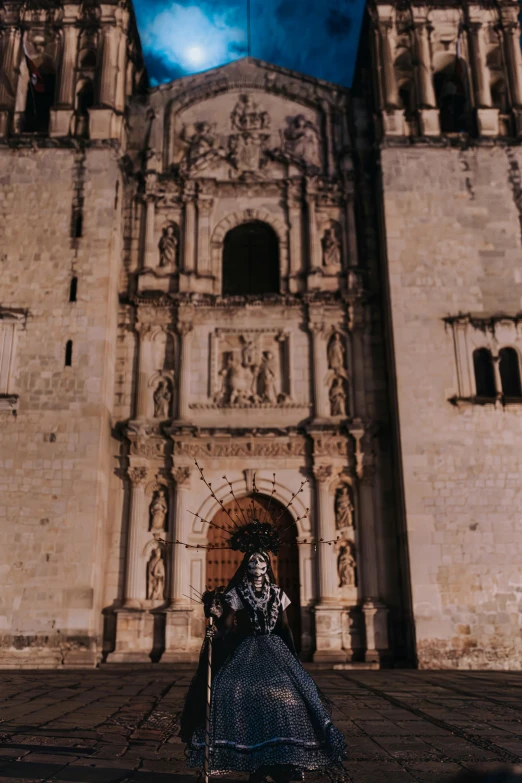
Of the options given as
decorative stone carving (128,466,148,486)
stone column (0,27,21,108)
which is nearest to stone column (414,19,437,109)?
stone column (0,27,21,108)

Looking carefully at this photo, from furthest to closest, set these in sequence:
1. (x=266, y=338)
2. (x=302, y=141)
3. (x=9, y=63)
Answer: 1. (x=302, y=141)
2. (x=9, y=63)
3. (x=266, y=338)

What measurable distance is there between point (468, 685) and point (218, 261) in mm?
10315

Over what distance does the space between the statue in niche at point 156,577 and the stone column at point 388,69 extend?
11499 mm

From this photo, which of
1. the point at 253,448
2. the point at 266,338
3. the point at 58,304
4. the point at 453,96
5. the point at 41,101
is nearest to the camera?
the point at 253,448

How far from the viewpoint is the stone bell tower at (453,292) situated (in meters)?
13.5

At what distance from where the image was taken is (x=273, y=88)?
18.1m

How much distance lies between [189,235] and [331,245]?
3297 mm

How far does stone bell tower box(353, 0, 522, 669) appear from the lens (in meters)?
13.5

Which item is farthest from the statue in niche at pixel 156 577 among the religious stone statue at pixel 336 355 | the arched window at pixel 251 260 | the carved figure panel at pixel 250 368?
the arched window at pixel 251 260

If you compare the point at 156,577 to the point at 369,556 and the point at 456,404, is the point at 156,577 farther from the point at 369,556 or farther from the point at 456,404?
the point at 456,404

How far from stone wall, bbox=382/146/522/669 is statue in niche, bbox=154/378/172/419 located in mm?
4877

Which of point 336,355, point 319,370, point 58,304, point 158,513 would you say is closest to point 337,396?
point 319,370

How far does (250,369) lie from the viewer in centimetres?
1564

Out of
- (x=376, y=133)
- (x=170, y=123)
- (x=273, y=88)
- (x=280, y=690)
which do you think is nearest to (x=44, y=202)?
(x=170, y=123)
